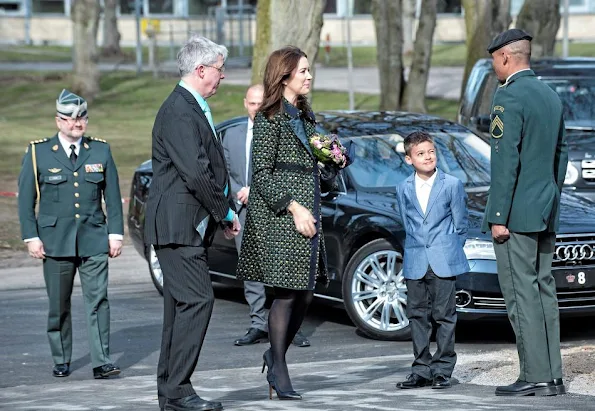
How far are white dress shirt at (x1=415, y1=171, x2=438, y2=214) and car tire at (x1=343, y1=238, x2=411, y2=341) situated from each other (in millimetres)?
1707

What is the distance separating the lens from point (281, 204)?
23.1 feet

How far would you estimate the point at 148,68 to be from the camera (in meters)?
47.0

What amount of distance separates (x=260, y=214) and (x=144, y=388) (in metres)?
1.60

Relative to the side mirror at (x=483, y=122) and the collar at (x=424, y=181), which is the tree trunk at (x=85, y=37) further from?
the collar at (x=424, y=181)

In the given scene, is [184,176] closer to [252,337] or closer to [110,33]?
[252,337]

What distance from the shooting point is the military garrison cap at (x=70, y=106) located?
28.9ft

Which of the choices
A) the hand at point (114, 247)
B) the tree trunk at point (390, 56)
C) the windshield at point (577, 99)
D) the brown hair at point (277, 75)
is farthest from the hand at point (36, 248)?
the tree trunk at point (390, 56)

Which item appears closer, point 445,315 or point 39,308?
point 445,315

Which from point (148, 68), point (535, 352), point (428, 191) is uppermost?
point (428, 191)

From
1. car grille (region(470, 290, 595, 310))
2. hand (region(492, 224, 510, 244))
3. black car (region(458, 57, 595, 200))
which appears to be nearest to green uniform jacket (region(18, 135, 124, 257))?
car grille (region(470, 290, 595, 310))

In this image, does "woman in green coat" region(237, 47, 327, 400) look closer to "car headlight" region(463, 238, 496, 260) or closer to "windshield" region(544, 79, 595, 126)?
"car headlight" region(463, 238, 496, 260)

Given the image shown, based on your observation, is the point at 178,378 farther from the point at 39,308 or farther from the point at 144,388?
the point at 39,308

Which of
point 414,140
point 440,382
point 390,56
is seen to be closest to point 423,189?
point 414,140

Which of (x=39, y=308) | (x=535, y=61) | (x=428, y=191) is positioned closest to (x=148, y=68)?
(x=535, y=61)
